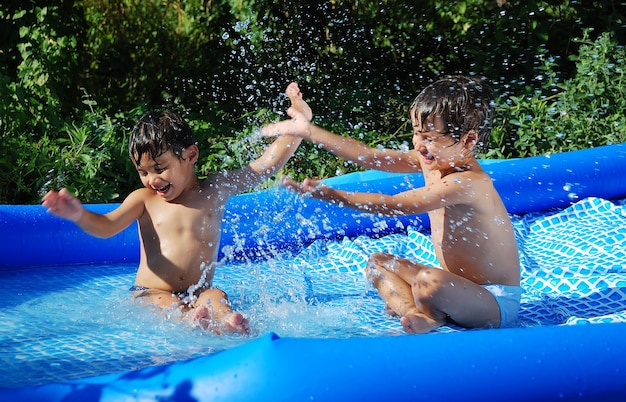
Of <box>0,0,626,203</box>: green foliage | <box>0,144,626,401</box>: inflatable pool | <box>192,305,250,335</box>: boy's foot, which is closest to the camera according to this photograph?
<box>0,144,626,401</box>: inflatable pool

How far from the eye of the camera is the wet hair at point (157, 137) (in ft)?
10.1

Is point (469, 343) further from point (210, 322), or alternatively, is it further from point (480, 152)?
point (480, 152)

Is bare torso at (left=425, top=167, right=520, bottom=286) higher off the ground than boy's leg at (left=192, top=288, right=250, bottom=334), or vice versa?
bare torso at (left=425, top=167, right=520, bottom=286)

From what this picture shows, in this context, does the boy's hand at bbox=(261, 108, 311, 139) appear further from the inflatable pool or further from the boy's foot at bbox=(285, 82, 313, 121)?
the inflatable pool

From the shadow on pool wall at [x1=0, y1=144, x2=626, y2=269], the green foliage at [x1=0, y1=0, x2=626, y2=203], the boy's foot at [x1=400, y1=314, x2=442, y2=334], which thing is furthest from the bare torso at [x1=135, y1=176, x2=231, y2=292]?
the green foliage at [x1=0, y1=0, x2=626, y2=203]

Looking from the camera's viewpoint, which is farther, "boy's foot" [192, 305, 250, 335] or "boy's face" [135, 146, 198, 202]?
"boy's face" [135, 146, 198, 202]

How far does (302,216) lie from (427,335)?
1804 mm

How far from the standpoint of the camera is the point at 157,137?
307 centimetres

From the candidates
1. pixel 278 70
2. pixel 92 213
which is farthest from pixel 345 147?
pixel 278 70

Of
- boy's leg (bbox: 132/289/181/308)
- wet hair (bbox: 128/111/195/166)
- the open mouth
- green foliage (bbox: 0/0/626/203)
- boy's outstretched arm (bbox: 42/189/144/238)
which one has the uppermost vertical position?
green foliage (bbox: 0/0/626/203)

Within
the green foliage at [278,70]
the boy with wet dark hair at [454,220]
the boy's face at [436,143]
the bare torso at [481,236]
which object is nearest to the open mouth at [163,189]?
the boy with wet dark hair at [454,220]

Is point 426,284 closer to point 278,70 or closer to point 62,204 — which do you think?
point 62,204

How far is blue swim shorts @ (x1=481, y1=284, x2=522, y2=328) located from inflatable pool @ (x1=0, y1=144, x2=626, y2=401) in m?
0.17

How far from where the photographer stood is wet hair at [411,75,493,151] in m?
2.94
